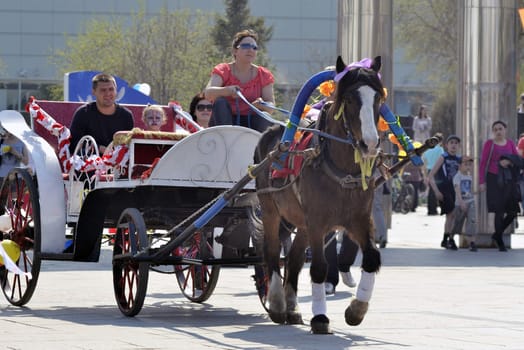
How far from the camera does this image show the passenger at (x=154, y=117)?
45.6 ft

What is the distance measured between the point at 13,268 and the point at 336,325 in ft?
9.28

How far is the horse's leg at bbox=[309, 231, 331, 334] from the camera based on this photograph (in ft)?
35.3

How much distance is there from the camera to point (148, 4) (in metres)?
80.9

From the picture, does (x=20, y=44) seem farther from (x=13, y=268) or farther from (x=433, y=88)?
(x=13, y=268)

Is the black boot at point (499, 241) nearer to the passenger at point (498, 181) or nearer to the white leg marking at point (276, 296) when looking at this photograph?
the passenger at point (498, 181)

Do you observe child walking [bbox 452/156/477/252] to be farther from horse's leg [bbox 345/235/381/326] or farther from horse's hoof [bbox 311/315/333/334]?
horse's hoof [bbox 311/315/333/334]

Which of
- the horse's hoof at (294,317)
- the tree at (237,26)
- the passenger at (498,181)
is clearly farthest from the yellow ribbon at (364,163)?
the tree at (237,26)

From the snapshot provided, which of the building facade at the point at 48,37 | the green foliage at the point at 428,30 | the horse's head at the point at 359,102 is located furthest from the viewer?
the building facade at the point at 48,37

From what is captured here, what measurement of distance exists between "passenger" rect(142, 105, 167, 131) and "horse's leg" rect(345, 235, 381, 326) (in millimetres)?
3517

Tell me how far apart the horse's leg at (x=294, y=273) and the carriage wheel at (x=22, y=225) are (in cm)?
228

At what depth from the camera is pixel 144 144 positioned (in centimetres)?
1282

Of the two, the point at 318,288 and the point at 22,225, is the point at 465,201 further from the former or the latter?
the point at 318,288

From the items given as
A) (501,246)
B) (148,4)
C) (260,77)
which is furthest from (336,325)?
(148,4)

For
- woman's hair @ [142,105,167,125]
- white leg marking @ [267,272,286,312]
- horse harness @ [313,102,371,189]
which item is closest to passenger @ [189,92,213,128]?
woman's hair @ [142,105,167,125]
